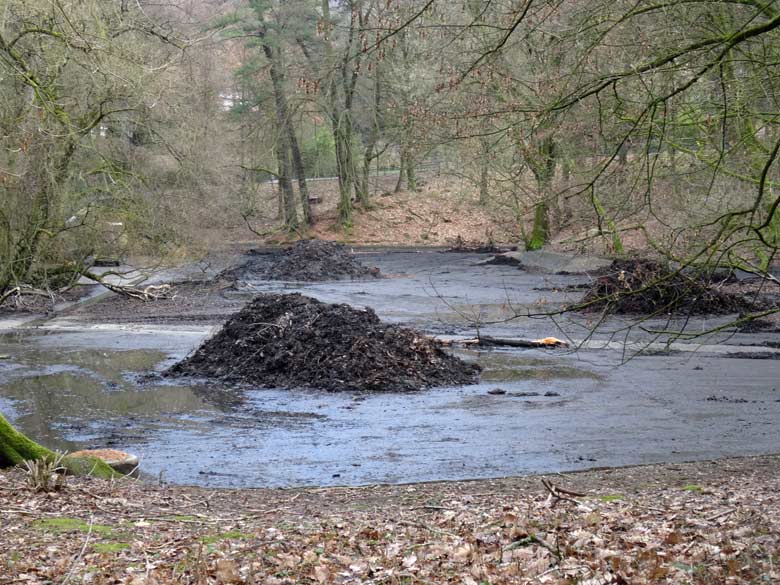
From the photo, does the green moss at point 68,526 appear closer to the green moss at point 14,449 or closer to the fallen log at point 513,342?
the green moss at point 14,449

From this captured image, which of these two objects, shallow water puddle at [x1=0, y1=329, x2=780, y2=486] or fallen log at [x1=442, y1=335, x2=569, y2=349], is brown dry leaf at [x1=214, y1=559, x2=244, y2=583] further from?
fallen log at [x1=442, y1=335, x2=569, y2=349]

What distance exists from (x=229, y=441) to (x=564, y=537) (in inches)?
247

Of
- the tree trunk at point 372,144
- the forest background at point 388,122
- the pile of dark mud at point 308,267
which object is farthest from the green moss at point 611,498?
the tree trunk at point 372,144

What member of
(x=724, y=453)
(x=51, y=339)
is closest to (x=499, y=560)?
(x=724, y=453)

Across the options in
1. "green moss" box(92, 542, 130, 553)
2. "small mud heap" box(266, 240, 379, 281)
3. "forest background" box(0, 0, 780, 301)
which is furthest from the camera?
"small mud heap" box(266, 240, 379, 281)

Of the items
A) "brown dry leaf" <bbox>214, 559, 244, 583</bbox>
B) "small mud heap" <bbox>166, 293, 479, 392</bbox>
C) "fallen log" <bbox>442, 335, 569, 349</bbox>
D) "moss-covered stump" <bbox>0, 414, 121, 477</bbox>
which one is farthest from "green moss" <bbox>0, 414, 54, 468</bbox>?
"fallen log" <bbox>442, 335, 569, 349</bbox>

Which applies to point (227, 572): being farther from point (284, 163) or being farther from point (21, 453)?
point (284, 163)

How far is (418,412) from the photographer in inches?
520

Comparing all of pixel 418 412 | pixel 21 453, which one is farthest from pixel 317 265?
pixel 21 453

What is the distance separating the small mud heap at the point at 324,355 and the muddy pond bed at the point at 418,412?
0.45m

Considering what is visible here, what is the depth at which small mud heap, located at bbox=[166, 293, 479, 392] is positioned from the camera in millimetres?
15078

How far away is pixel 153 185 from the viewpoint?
93.0ft

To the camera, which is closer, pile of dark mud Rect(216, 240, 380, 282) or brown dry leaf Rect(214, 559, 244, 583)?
brown dry leaf Rect(214, 559, 244, 583)

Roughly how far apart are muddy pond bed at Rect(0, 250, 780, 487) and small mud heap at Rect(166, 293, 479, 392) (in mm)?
450
